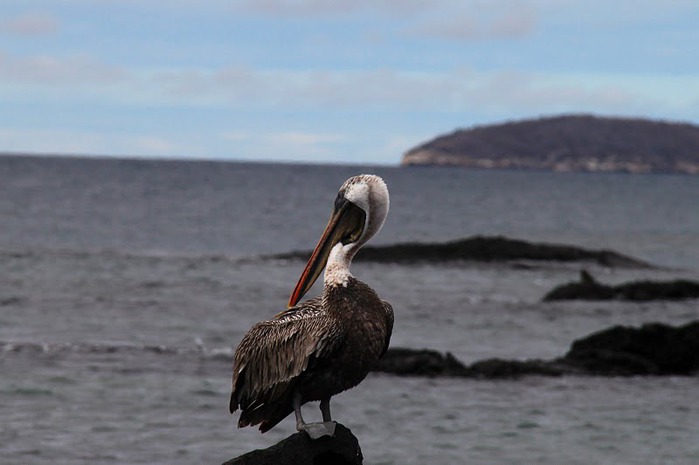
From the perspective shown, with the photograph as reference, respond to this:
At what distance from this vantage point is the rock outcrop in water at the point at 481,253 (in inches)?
1539

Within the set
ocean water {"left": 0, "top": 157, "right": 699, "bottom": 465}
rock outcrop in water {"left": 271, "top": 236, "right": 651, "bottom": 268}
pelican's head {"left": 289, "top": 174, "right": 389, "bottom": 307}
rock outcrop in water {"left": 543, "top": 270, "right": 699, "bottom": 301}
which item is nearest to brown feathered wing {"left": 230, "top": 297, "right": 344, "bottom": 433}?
pelican's head {"left": 289, "top": 174, "right": 389, "bottom": 307}

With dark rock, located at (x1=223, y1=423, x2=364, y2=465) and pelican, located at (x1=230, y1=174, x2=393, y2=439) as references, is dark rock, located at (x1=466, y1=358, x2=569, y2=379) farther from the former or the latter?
pelican, located at (x1=230, y1=174, x2=393, y2=439)

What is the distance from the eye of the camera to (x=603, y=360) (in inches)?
754

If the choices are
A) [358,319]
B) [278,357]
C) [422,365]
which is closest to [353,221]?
[358,319]

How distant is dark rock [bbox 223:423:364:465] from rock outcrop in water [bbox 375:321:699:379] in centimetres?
1048

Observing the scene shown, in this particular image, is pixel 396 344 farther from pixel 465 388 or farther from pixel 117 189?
pixel 117 189

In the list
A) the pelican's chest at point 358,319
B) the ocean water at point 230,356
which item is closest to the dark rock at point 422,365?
the ocean water at point 230,356

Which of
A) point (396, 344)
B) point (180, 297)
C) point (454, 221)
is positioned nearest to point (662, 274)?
point (180, 297)

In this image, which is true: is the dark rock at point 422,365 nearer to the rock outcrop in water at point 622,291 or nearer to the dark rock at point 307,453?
the rock outcrop in water at point 622,291

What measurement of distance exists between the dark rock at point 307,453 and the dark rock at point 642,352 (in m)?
11.2

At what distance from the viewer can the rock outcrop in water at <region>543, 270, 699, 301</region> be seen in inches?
1137

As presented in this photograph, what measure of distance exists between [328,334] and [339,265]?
1.44ft

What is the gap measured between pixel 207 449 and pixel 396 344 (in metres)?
8.48

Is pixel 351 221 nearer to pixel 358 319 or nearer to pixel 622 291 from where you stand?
pixel 358 319
